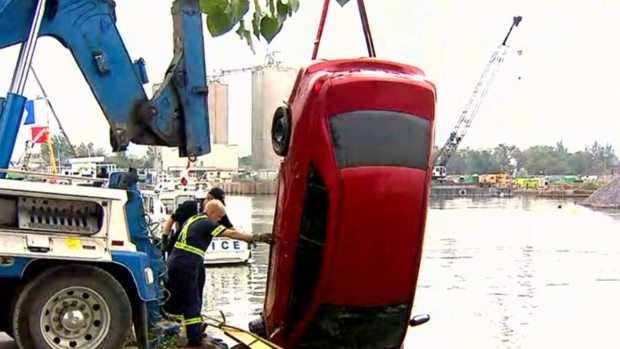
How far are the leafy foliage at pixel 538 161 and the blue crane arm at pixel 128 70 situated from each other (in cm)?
14188

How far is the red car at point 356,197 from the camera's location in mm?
6500

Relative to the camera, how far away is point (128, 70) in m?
7.20

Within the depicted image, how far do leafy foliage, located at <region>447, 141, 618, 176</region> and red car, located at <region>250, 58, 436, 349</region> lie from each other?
14220 centimetres

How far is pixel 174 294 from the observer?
315 inches

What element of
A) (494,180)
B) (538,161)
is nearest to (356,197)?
(494,180)

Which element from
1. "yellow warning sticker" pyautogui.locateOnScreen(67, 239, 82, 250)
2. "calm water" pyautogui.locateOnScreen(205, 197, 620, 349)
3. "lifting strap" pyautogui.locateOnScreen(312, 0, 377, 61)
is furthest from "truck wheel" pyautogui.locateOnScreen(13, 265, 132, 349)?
"calm water" pyautogui.locateOnScreen(205, 197, 620, 349)

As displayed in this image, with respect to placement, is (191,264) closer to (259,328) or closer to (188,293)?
(188,293)

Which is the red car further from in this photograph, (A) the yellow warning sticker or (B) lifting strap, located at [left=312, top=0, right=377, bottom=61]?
(A) the yellow warning sticker

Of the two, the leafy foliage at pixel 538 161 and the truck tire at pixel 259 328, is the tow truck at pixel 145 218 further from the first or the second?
the leafy foliage at pixel 538 161

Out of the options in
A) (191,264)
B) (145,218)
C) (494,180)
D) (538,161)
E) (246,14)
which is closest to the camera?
(246,14)

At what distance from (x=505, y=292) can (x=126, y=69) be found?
51.9 feet

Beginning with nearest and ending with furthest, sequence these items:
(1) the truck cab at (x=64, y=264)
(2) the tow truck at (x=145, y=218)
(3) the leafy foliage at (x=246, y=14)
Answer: (3) the leafy foliage at (x=246, y=14) → (1) the truck cab at (x=64, y=264) → (2) the tow truck at (x=145, y=218)

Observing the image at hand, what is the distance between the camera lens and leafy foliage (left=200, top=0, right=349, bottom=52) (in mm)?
2750

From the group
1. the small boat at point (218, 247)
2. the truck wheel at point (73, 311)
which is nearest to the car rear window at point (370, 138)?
the truck wheel at point (73, 311)
